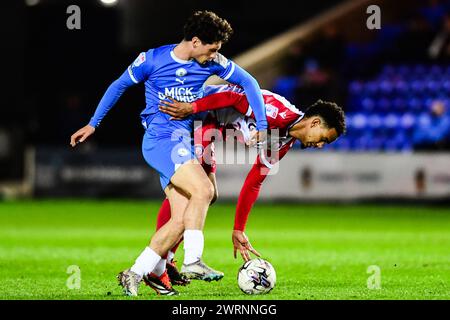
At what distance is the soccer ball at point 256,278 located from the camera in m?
7.50

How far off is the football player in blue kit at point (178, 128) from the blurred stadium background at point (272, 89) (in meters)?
8.16

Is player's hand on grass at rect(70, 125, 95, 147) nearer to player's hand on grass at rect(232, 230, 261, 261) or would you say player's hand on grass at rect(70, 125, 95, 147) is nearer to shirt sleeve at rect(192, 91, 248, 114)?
shirt sleeve at rect(192, 91, 248, 114)

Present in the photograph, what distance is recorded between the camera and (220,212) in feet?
58.4

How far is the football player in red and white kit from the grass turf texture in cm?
58

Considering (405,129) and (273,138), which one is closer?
(273,138)

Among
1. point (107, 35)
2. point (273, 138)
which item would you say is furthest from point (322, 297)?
point (107, 35)

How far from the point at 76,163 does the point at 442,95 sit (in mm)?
8174

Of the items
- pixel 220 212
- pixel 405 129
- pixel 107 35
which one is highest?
pixel 107 35

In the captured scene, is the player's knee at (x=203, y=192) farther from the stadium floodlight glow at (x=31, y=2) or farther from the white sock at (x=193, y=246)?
the stadium floodlight glow at (x=31, y=2)

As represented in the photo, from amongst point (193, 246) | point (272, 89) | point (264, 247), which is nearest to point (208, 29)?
point (193, 246)

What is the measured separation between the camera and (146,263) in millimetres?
7297

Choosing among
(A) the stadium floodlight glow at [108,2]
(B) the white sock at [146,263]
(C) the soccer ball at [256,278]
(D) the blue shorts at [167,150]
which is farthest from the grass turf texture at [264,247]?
(A) the stadium floodlight glow at [108,2]

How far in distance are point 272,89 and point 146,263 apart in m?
15.7

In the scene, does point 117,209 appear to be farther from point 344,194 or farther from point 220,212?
point 344,194
